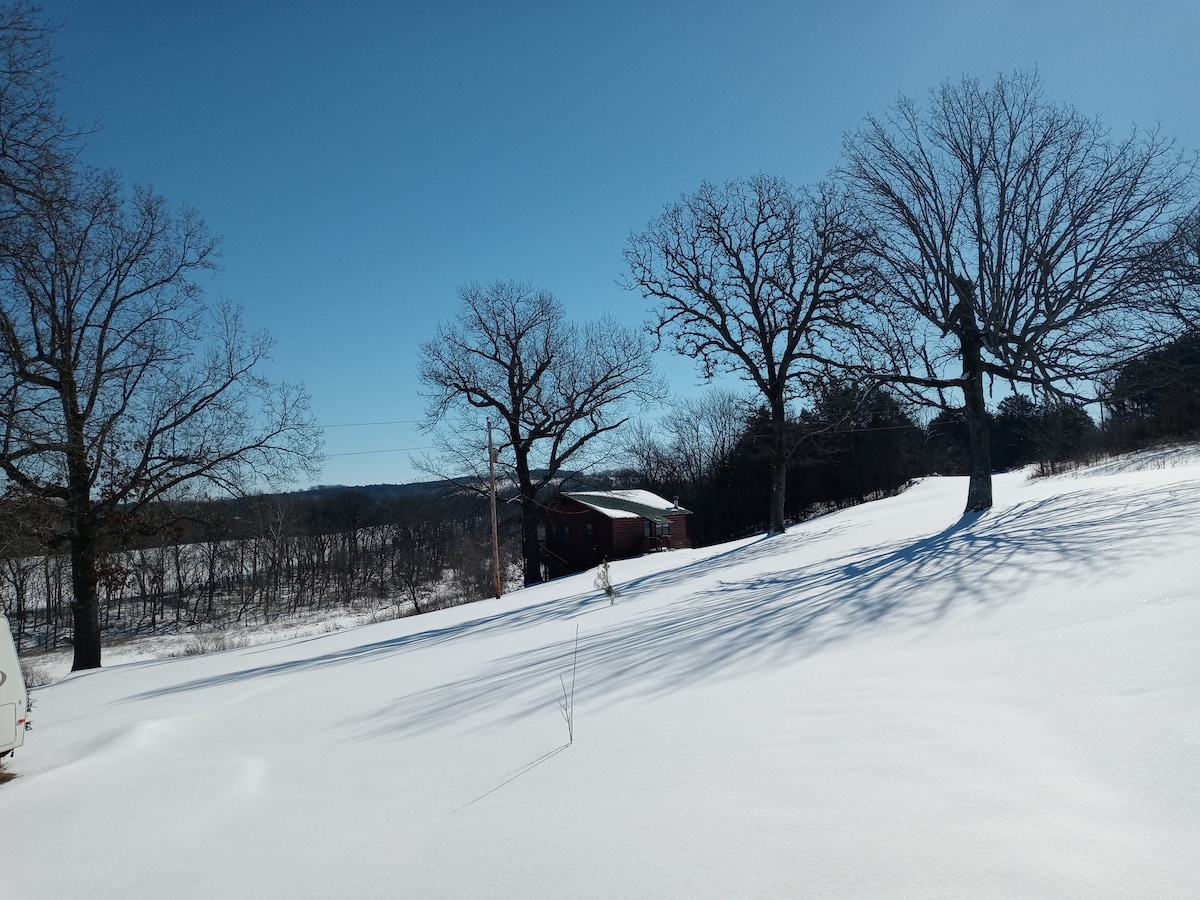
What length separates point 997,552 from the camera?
874 centimetres

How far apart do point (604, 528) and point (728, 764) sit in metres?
36.9

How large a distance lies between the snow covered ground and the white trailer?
1.26 ft

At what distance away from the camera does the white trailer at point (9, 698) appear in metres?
5.74

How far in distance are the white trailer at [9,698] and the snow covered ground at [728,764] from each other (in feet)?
1.26

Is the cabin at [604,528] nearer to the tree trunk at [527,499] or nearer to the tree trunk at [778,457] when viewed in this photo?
the tree trunk at [527,499]

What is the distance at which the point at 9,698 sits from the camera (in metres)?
5.84

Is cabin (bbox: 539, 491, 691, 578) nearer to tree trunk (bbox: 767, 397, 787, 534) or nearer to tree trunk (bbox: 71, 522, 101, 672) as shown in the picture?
tree trunk (bbox: 767, 397, 787, 534)

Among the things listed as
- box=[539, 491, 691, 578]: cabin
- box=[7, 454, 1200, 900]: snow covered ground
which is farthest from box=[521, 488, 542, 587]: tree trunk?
box=[7, 454, 1200, 900]: snow covered ground

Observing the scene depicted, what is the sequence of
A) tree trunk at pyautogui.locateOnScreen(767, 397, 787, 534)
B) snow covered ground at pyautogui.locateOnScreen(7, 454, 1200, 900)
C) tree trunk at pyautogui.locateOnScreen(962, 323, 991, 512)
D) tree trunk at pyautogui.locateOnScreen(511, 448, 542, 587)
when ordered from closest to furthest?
1. snow covered ground at pyautogui.locateOnScreen(7, 454, 1200, 900)
2. tree trunk at pyautogui.locateOnScreen(962, 323, 991, 512)
3. tree trunk at pyautogui.locateOnScreen(767, 397, 787, 534)
4. tree trunk at pyautogui.locateOnScreen(511, 448, 542, 587)

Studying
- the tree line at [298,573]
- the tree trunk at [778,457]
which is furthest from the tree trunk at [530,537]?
the tree trunk at [778,457]

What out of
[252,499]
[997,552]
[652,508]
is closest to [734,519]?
[652,508]

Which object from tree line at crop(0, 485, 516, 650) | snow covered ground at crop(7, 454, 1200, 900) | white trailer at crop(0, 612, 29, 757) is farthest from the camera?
tree line at crop(0, 485, 516, 650)

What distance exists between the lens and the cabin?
40344mm

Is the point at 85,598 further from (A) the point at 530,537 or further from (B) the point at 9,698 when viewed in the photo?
(B) the point at 9,698
